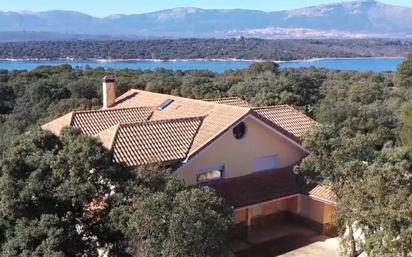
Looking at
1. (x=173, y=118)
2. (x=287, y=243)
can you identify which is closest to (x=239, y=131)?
(x=173, y=118)

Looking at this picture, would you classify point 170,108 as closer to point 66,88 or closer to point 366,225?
point 366,225

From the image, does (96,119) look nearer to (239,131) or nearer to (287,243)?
(239,131)

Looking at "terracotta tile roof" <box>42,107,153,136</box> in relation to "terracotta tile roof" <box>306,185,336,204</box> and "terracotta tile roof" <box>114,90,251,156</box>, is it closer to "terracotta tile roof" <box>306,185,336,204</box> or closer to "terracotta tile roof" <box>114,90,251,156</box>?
"terracotta tile roof" <box>114,90,251,156</box>

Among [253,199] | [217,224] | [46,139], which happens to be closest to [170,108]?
[253,199]

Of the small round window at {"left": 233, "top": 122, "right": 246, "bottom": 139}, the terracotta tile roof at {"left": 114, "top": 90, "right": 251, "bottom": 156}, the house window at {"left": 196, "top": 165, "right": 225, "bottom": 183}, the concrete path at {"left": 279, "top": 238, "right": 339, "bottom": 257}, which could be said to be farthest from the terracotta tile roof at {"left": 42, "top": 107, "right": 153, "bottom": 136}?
the concrete path at {"left": 279, "top": 238, "right": 339, "bottom": 257}

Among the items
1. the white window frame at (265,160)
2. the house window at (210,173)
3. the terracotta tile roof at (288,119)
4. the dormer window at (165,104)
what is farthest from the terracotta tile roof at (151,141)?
the terracotta tile roof at (288,119)
